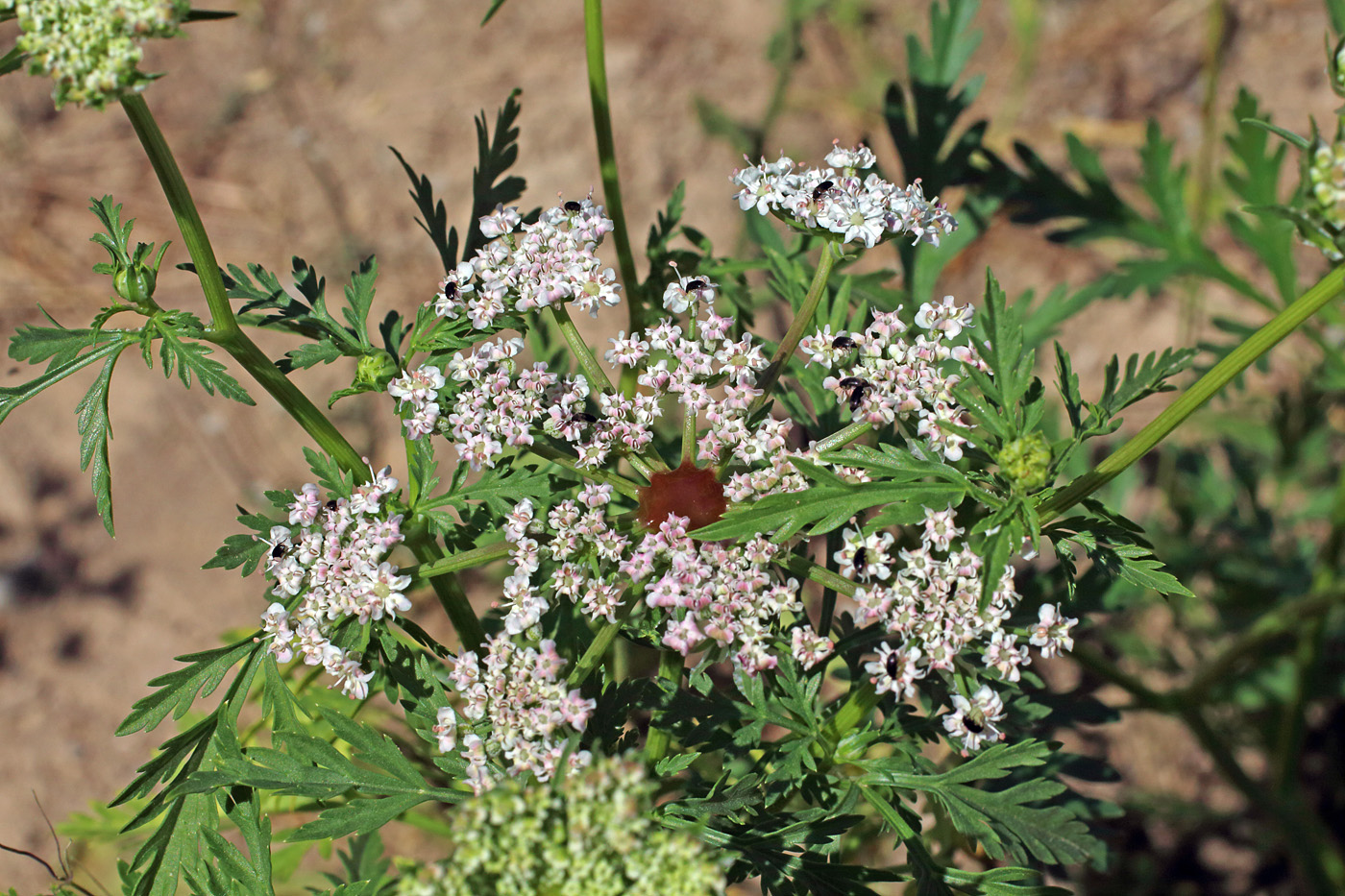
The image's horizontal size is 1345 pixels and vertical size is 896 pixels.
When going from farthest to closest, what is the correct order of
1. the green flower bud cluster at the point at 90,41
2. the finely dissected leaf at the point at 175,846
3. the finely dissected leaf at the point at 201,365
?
1. the finely dissected leaf at the point at 175,846
2. the finely dissected leaf at the point at 201,365
3. the green flower bud cluster at the point at 90,41

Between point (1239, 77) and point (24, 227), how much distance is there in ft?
23.3

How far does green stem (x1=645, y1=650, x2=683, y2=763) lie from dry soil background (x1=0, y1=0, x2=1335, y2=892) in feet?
11.4

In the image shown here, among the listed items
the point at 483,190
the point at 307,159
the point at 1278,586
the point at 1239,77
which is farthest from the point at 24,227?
the point at 1239,77

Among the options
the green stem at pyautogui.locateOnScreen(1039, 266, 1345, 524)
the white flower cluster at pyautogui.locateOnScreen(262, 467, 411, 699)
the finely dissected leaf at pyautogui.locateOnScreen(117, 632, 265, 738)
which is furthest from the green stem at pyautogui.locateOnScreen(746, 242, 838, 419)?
the finely dissected leaf at pyautogui.locateOnScreen(117, 632, 265, 738)

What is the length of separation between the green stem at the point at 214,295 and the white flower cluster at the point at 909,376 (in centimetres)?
108

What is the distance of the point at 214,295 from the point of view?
200 centimetres

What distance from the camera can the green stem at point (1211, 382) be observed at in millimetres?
1657

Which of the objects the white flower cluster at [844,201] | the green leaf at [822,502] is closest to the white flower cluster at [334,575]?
the green leaf at [822,502]

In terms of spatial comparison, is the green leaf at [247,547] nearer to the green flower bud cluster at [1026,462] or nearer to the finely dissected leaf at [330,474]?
the finely dissected leaf at [330,474]

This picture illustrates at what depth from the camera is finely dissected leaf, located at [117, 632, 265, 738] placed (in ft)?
7.05

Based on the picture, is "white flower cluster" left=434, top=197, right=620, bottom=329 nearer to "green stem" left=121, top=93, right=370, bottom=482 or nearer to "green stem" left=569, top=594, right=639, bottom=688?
"green stem" left=121, top=93, right=370, bottom=482

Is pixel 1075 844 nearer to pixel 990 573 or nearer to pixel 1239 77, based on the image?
pixel 990 573

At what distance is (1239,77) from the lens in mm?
5863

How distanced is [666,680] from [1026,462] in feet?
2.77
